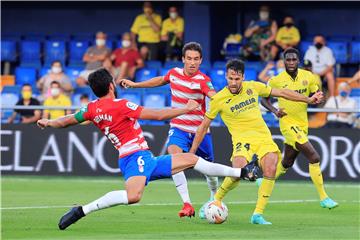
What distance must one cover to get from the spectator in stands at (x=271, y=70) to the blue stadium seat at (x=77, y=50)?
5.49 m

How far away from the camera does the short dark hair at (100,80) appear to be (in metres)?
12.2

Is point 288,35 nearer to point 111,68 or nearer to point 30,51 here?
point 111,68

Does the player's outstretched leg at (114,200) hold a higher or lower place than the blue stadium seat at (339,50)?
lower

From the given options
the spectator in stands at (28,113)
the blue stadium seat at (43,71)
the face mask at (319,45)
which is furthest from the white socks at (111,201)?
the blue stadium seat at (43,71)

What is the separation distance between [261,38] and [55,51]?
5327 mm

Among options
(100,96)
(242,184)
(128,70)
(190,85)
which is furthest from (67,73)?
(100,96)

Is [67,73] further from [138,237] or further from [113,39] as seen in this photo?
[138,237]

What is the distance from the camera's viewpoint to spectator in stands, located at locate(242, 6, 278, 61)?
2412 centimetres

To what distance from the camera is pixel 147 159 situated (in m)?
12.4

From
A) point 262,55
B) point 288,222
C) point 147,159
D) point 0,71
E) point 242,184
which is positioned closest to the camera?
point 147,159

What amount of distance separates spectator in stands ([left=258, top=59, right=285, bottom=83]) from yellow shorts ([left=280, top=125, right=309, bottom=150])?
6.83 metres

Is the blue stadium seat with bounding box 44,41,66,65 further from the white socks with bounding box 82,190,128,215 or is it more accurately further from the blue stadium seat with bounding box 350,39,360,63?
the white socks with bounding box 82,190,128,215

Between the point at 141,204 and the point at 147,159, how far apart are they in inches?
136

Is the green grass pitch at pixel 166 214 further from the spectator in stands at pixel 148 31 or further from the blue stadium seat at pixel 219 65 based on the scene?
the spectator in stands at pixel 148 31
